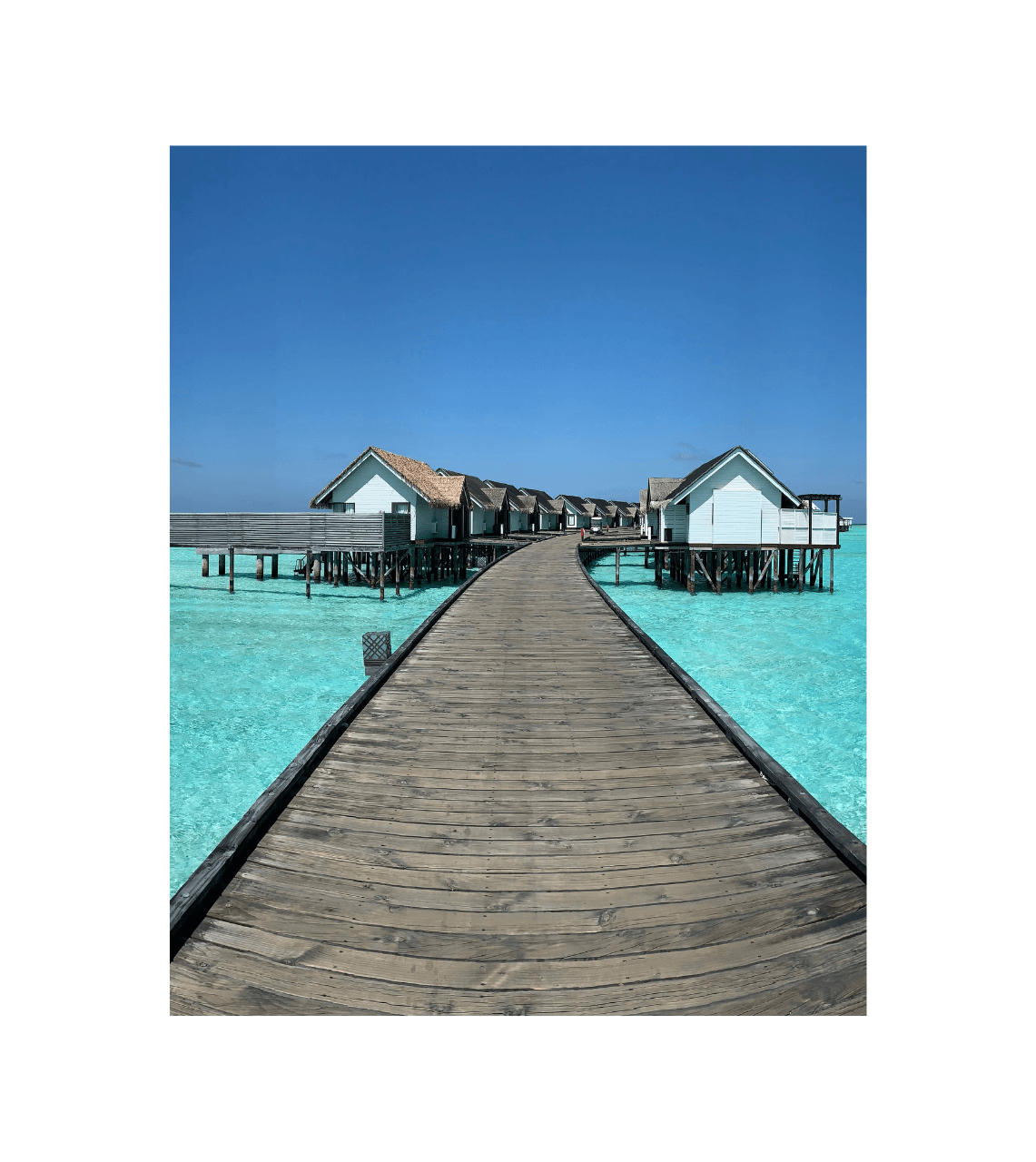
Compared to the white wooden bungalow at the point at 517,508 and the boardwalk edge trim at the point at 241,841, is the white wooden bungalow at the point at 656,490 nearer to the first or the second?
the white wooden bungalow at the point at 517,508

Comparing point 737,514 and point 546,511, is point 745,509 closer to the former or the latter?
point 737,514

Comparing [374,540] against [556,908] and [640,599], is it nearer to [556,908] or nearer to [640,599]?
[640,599]

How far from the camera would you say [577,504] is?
89000 mm

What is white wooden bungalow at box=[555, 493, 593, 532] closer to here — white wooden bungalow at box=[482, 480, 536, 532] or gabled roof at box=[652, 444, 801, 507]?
white wooden bungalow at box=[482, 480, 536, 532]

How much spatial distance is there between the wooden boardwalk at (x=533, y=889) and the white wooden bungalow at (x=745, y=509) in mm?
22700

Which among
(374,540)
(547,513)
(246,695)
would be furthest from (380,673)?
(547,513)

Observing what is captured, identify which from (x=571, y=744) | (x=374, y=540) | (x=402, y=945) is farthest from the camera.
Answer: (x=374, y=540)

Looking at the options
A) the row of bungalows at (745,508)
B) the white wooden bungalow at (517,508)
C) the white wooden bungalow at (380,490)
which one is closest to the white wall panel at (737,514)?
the row of bungalows at (745,508)

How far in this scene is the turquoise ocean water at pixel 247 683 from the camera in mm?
7996

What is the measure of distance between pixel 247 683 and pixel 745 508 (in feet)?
70.7

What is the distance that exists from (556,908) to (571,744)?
7.20 ft

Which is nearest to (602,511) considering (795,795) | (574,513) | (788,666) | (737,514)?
(574,513)

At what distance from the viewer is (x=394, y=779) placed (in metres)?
4.42

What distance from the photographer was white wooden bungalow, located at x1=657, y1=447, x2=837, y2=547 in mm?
26094
